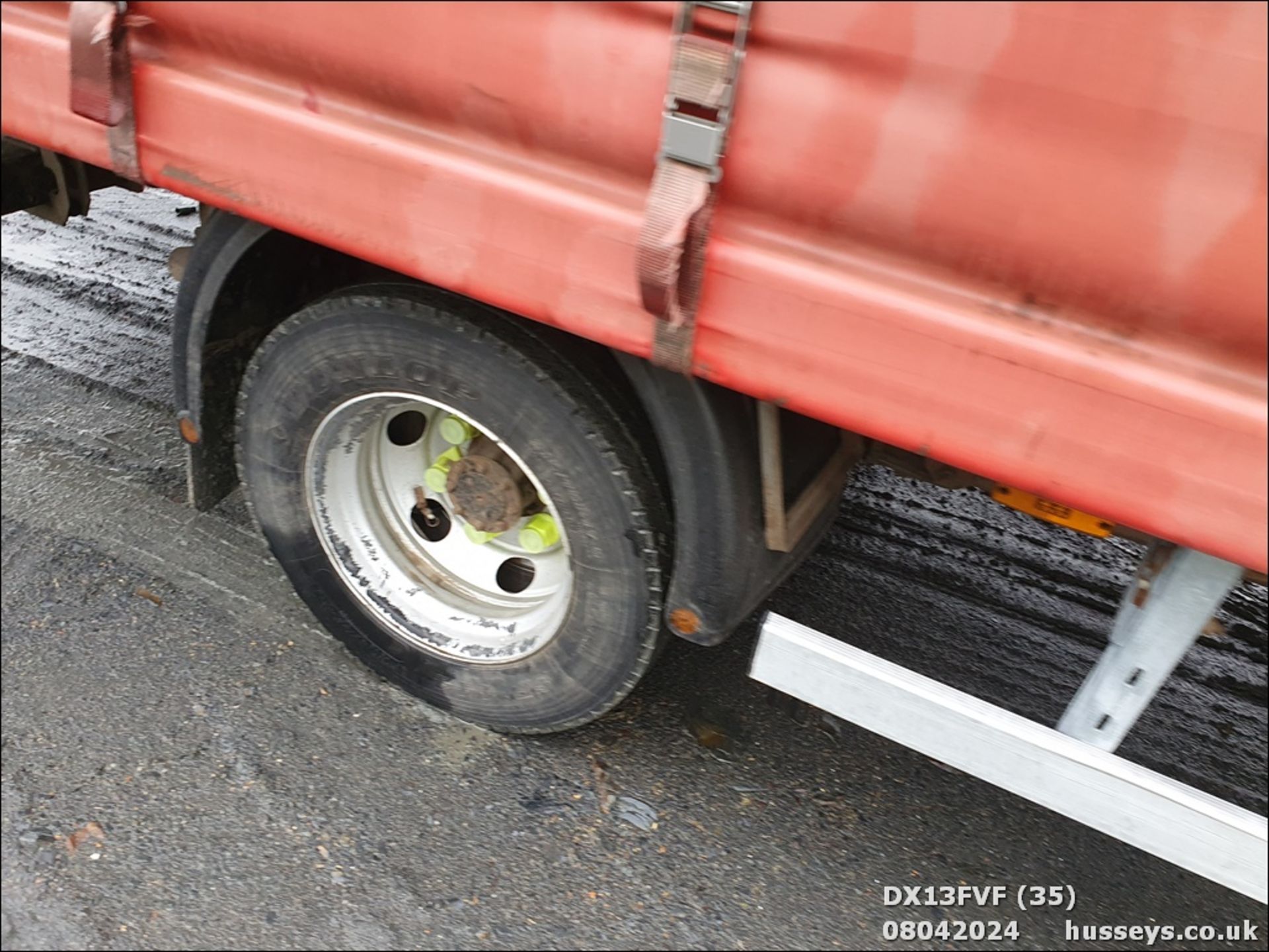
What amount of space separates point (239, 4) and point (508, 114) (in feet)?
1.91

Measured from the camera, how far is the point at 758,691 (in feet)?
8.86

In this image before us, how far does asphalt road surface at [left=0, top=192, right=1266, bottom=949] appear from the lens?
2088 millimetres

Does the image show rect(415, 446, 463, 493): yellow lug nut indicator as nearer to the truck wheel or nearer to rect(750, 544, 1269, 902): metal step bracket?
the truck wheel

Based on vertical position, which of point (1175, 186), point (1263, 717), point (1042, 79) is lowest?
point (1263, 717)

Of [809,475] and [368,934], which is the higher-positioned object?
[809,475]

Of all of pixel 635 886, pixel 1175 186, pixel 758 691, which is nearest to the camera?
pixel 1175 186

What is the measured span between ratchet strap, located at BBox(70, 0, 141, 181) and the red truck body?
65 mm

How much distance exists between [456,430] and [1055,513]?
53.3 inches

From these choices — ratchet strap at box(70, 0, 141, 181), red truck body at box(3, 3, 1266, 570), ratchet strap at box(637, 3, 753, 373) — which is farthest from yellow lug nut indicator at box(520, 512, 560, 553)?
ratchet strap at box(70, 0, 141, 181)

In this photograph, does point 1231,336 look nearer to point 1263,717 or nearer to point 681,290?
point 681,290

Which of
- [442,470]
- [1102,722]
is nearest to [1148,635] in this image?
[1102,722]

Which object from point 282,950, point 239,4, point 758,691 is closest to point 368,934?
point 282,950

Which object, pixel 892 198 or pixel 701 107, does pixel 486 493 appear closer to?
pixel 701 107

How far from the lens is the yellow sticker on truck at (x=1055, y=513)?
1859mm
